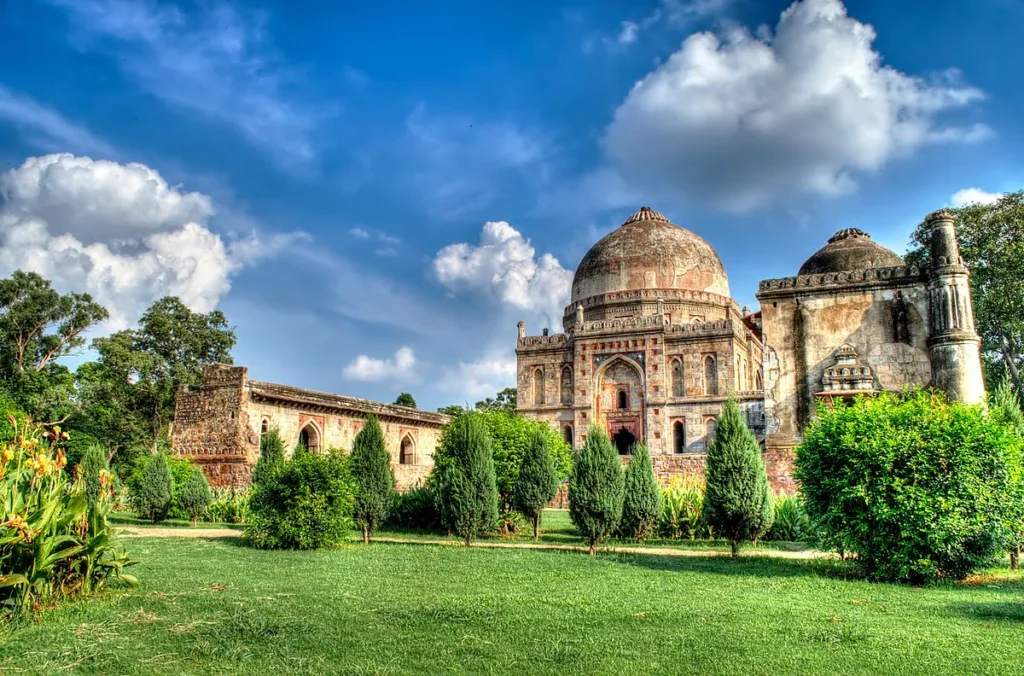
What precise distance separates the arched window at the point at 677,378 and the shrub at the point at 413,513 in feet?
55.2

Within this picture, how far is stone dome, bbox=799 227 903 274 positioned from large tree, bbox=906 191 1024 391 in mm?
1511

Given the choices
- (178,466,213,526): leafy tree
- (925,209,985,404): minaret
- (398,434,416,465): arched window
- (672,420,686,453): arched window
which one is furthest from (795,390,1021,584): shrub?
(398,434,416,465): arched window

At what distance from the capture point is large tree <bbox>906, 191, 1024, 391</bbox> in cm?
2789

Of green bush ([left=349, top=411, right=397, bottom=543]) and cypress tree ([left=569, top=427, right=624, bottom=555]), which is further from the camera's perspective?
green bush ([left=349, top=411, right=397, bottom=543])

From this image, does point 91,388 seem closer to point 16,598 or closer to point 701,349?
point 701,349

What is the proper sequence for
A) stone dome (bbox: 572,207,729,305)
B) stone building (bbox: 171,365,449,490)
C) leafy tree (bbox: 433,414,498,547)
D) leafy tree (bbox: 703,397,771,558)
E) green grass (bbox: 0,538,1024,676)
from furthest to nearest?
stone dome (bbox: 572,207,729,305) → stone building (bbox: 171,365,449,490) → leafy tree (bbox: 433,414,498,547) → leafy tree (bbox: 703,397,771,558) → green grass (bbox: 0,538,1024,676)

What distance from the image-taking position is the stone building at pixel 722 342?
21.3 meters

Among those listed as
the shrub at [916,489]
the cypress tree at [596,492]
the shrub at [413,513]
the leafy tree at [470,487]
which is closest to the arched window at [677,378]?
the shrub at [413,513]

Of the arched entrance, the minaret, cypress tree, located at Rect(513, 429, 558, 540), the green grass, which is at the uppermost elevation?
the minaret

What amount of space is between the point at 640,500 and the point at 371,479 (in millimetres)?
5781

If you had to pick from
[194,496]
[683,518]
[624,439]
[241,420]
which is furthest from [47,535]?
[624,439]

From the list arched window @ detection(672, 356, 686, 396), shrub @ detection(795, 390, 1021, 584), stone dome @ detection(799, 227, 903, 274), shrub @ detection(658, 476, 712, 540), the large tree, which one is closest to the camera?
shrub @ detection(795, 390, 1021, 584)

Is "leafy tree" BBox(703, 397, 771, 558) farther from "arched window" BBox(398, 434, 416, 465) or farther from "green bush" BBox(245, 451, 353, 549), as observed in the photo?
"arched window" BBox(398, 434, 416, 465)

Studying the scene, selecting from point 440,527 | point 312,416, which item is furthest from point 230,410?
point 440,527
